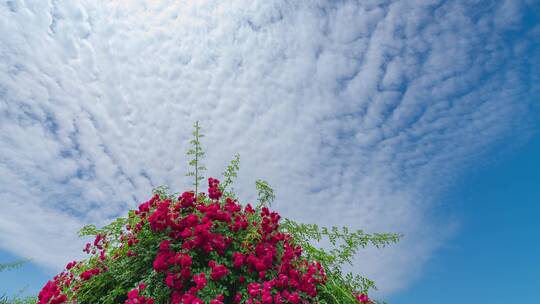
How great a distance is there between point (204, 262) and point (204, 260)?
18 mm

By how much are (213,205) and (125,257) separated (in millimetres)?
1033

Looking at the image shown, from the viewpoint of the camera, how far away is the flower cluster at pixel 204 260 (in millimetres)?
3104

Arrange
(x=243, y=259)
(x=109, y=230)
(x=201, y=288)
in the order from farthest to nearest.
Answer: (x=109, y=230) → (x=243, y=259) → (x=201, y=288)

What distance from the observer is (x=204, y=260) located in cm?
349

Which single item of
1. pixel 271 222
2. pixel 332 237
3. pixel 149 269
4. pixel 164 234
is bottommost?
pixel 149 269

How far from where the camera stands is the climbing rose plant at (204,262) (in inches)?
124

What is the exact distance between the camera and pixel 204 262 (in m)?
3.49

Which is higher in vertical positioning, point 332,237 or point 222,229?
point 332,237

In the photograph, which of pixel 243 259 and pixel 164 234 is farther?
pixel 164 234

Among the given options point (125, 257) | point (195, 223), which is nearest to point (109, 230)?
point (125, 257)

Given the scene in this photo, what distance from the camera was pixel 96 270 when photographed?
146 inches

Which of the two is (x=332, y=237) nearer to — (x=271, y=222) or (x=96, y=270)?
(x=271, y=222)

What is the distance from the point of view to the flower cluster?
3104 millimetres

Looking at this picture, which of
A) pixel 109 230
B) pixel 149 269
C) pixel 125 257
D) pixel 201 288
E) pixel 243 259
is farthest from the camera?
pixel 109 230
